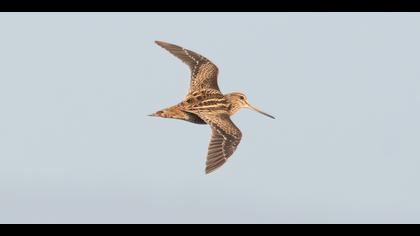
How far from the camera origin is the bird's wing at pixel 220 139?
86.8 feet

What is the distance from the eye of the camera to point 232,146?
90.8 feet

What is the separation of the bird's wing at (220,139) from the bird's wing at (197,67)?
84.8 inches

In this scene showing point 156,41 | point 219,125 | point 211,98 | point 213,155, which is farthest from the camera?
point 156,41

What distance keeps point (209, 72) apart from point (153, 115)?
3.76 metres

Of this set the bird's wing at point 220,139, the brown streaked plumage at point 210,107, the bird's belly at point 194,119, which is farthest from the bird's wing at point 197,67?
the bird's wing at point 220,139

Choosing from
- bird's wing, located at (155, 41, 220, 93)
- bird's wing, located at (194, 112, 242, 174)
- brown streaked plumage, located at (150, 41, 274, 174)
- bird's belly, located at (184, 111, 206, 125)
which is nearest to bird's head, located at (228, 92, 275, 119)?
brown streaked plumage, located at (150, 41, 274, 174)

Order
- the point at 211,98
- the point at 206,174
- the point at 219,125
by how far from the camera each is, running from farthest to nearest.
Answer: the point at 211,98 < the point at 219,125 < the point at 206,174

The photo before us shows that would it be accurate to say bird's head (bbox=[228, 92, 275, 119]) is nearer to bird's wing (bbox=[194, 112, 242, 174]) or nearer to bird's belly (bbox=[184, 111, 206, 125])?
bird's wing (bbox=[194, 112, 242, 174])

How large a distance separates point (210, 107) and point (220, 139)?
3.01 meters

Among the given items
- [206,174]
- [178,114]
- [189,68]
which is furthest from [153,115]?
[206,174]

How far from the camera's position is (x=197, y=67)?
32.9 meters

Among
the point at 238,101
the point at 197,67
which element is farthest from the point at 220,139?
the point at 197,67

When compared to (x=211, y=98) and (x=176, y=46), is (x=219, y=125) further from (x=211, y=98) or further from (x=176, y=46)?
(x=176, y=46)

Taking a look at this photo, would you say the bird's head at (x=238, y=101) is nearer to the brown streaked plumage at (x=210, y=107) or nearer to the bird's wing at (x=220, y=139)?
the brown streaked plumage at (x=210, y=107)
